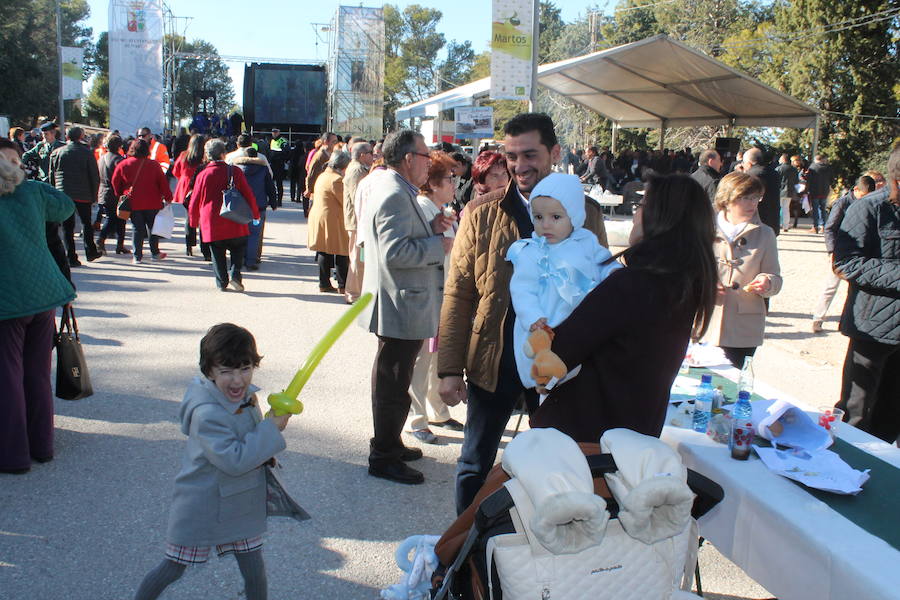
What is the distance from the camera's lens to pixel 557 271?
8.41 ft

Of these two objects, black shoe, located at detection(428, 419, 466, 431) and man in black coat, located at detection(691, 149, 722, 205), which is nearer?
black shoe, located at detection(428, 419, 466, 431)

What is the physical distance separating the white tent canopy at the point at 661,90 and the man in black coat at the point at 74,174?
762 centimetres

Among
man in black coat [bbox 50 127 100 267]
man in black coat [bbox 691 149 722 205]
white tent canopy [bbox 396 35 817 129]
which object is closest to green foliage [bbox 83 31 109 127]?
white tent canopy [bbox 396 35 817 129]

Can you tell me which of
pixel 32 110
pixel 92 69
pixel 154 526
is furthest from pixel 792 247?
pixel 92 69

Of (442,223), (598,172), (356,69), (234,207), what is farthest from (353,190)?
(356,69)

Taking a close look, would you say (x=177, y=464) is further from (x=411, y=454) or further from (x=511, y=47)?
(x=511, y=47)

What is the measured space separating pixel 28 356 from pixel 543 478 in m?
3.68

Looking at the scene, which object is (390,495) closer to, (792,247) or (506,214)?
(506,214)

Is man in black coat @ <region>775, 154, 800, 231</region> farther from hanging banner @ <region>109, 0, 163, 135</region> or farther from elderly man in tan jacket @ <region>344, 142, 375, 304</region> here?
hanging banner @ <region>109, 0, 163, 135</region>

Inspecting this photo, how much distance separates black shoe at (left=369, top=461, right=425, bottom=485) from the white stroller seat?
241 cm

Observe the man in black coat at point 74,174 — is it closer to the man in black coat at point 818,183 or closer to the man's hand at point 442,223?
the man's hand at point 442,223

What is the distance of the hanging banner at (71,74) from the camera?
81.4 feet

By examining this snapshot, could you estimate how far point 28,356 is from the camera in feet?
13.9

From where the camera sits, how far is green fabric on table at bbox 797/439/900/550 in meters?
2.35
